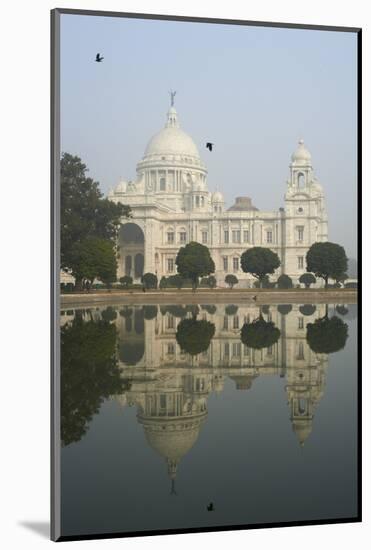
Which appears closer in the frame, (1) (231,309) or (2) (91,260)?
(2) (91,260)

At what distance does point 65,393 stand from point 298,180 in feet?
7.80

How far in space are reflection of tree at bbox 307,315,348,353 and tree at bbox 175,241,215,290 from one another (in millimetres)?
895

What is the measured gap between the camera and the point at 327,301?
5.75 m

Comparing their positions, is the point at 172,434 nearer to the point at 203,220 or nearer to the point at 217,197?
the point at 203,220

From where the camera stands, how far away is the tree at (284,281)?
6.06 metres

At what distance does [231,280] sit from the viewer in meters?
5.96

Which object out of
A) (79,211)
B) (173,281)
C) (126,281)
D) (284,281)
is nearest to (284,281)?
(284,281)

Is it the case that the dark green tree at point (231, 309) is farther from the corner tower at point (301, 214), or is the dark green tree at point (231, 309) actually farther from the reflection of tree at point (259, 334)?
the corner tower at point (301, 214)

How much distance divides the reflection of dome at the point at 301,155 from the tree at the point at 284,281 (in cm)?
92

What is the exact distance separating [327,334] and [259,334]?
50 centimetres

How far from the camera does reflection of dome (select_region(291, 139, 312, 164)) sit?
5.58 metres

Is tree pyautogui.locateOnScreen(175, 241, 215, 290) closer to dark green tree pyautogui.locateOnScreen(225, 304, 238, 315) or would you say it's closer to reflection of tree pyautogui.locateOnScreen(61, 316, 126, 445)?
dark green tree pyautogui.locateOnScreen(225, 304, 238, 315)

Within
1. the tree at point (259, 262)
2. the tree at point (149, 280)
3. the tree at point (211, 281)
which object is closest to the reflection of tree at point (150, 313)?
the tree at point (149, 280)
